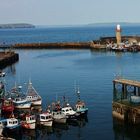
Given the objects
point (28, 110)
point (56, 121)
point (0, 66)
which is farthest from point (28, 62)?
point (56, 121)

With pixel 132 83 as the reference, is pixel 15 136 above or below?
below

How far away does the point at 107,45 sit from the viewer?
18488cm

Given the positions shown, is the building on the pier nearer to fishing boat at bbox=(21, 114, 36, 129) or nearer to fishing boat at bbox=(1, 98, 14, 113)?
fishing boat at bbox=(21, 114, 36, 129)

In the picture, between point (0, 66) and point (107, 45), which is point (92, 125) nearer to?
point (0, 66)

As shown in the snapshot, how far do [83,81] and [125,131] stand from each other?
135 feet

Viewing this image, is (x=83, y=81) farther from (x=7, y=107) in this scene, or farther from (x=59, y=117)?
(x=59, y=117)

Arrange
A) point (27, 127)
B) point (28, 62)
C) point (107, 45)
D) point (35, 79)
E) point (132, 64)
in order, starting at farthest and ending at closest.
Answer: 1. point (107, 45)
2. point (28, 62)
3. point (132, 64)
4. point (35, 79)
5. point (27, 127)

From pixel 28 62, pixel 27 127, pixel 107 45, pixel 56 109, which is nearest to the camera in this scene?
pixel 27 127

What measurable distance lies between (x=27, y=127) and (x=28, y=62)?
88.9m

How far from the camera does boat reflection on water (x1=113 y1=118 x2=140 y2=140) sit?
57.2 m

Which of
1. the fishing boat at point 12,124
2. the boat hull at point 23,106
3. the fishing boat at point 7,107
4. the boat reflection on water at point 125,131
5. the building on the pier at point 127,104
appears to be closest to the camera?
the boat reflection on water at point 125,131

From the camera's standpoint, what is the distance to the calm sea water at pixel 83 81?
194 feet

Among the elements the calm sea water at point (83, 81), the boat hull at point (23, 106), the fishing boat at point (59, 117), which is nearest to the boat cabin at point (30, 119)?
the calm sea water at point (83, 81)

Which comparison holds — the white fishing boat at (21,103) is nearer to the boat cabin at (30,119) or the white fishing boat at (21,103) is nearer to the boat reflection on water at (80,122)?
the boat reflection on water at (80,122)
